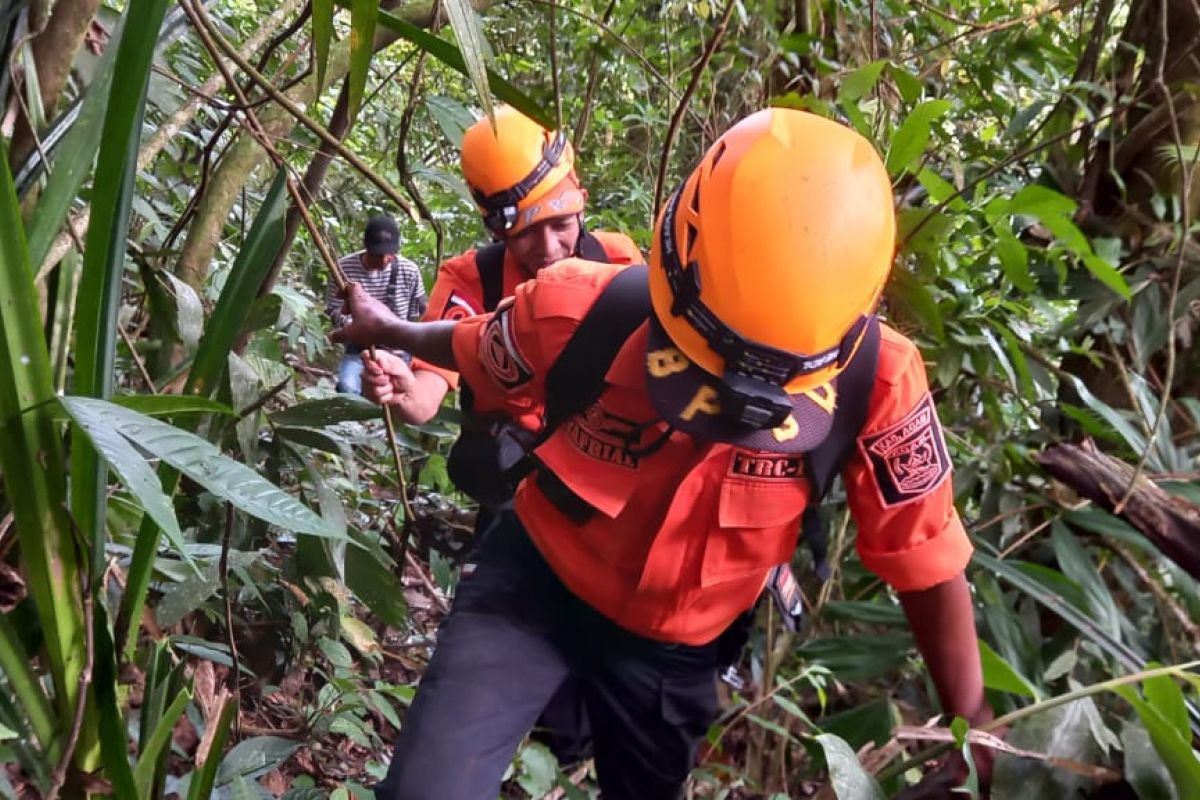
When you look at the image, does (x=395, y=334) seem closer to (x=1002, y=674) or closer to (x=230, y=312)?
(x=230, y=312)

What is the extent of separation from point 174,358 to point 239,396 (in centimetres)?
40

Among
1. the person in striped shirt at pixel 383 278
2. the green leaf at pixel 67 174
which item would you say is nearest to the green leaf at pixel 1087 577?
the green leaf at pixel 67 174

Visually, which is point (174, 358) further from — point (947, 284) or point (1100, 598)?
point (1100, 598)

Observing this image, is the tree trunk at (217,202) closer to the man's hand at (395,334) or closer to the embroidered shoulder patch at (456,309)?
the man's hand at (395,334)

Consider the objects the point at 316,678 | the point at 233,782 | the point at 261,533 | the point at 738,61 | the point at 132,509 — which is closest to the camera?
the point at 132,509

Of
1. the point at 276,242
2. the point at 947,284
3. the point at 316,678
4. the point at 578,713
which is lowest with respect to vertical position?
the point at 316,678

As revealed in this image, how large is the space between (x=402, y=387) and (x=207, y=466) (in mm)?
807

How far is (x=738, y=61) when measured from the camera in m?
2.88

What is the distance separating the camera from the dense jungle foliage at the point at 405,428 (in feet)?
2.70

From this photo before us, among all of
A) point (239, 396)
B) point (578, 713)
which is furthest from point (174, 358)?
point (578, 713)

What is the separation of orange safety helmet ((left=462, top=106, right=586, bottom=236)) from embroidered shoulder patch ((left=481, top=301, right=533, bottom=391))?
85cm

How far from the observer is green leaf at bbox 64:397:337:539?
0.76 m

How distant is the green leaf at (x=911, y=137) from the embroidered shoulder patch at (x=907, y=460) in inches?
17.5

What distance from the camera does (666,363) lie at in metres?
1.25
